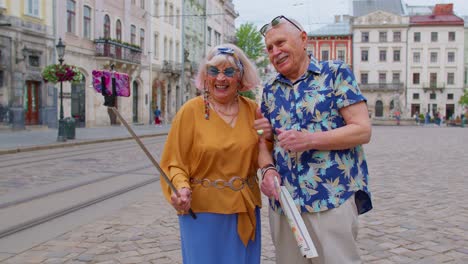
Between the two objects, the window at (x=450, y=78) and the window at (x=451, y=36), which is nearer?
the window at (x=450, y=78)

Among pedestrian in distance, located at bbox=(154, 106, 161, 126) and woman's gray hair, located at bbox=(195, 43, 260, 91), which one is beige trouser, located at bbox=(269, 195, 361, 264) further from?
pedestrian in distance, located at bbox=(154, 106, 161, 126)

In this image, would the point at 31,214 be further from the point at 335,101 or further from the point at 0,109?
the point at 0,109

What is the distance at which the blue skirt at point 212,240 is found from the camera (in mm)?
2662

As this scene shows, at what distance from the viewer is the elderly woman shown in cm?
264

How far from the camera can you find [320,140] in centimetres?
233

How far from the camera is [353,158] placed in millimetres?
2479

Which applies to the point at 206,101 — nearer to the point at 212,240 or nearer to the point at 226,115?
the point at 226,115

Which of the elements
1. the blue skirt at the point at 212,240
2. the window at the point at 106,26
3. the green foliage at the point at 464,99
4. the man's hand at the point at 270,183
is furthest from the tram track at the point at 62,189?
the green foliage at the point at 464,99

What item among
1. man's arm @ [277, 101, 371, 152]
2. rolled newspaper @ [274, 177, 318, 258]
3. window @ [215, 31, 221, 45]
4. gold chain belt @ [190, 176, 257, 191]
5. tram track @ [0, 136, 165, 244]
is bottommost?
tram track @ [0, 136, 165, 244]

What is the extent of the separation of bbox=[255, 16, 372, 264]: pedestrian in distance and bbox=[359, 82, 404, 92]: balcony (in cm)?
6988

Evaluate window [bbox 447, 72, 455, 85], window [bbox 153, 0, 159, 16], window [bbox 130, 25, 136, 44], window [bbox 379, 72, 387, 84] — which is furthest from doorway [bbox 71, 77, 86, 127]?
window [bbox 447, 72, 455, 85]

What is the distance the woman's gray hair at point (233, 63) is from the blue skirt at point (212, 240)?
2.41ft

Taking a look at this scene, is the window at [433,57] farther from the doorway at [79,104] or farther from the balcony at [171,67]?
the doorway at [79,104]

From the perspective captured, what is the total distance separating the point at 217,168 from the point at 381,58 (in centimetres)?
7344
